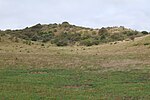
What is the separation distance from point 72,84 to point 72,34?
8788 centimetres

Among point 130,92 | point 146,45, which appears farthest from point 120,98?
point 146,45

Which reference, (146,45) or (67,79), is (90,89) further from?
(146,45)

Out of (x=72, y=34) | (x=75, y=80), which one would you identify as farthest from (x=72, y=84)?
(x=72, y=34)

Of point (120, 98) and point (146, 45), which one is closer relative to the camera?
point (120, 98)

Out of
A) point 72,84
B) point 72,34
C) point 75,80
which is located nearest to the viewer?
point 72,84

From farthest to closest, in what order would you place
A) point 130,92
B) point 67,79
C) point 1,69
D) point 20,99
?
point 1,69, point 67,79, point 130,92, point 20,99

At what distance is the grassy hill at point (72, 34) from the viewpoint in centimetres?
9406

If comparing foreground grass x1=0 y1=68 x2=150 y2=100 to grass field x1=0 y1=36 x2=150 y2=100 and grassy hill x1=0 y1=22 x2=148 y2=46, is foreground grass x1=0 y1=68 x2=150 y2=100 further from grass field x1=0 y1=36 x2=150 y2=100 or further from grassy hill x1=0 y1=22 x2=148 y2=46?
grassy hill x1=0 y1=22 x2=148 y2=46

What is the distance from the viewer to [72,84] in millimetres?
Result: 25688

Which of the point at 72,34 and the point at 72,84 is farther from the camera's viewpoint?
the point at 72,34

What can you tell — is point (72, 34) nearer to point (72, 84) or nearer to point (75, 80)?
point (75, 80)

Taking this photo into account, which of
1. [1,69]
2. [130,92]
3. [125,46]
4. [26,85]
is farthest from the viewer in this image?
[125,46]

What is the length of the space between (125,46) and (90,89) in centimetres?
3723

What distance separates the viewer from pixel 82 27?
136 metres
